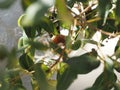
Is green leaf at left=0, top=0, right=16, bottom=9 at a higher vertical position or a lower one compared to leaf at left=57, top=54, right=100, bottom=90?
higher

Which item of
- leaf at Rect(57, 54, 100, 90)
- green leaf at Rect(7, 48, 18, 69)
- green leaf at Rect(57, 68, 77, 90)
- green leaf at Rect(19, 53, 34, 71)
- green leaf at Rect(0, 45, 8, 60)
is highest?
green leaf at Rect(7, 48, 18, 69)

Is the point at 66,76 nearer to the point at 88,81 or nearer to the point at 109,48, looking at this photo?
the point at 109,48

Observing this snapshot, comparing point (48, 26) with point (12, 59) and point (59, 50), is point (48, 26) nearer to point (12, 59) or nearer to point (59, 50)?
point (59, 50)

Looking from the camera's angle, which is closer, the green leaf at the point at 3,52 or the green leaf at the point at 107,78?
the green leaf at the point at 3,52

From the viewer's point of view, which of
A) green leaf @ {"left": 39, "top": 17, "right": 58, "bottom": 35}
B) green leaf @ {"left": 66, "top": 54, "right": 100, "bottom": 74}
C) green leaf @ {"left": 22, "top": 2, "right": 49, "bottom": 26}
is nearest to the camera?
green leaf @ {"left": 22, "top": 2, "right": 49, "bottom": 26}

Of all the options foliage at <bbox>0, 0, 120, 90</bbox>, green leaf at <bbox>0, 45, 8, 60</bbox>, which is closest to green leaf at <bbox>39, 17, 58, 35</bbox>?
foliage at <bbox>0, 0, 120, 90</bbox>

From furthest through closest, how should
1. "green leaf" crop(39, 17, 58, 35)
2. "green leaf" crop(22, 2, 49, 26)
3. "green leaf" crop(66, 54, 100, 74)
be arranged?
"green leaf" crop(39, 17, 58, 35) < "green leaf" crop(66, 54, 100, 74) < "green leaf" crop(22, 2, 49, 26)

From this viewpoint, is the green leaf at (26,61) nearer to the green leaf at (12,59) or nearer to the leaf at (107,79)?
the leaf at (107,79)

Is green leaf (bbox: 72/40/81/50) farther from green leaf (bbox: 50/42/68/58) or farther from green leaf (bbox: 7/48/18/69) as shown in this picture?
green leaf (bbox: 7/48/18/69)

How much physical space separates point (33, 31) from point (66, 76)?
13 cm

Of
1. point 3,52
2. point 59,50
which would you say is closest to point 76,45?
point 59,50

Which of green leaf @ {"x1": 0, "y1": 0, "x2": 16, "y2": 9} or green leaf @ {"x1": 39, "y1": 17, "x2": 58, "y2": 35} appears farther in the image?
green leaf @ {"x1": 39, "y1": 17, "x2": 58, "y2": 35}

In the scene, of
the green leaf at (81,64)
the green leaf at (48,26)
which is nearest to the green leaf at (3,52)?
the green leaf at (81,64)

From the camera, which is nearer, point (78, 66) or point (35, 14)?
point (35, 14)
